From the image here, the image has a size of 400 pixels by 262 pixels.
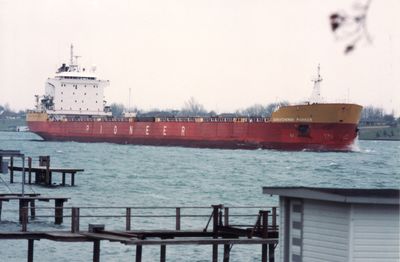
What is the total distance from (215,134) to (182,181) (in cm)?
3341

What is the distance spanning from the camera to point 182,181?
65.6 metres

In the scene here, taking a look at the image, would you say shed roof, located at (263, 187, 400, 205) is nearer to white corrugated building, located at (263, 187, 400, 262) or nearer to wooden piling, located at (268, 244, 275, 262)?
white corrugated building, located at (263, 187, 400, 262)

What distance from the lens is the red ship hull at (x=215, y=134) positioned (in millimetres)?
91500

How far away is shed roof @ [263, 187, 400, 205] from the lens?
1417cm

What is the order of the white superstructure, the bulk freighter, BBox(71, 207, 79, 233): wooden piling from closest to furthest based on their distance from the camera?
BBox(71, 207, 79, 233): wooden piling → the bulk freighter → the white superstructure

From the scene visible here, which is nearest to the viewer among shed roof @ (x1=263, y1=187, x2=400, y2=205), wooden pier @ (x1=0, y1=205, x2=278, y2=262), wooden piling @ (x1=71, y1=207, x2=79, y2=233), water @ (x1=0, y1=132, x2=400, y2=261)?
shed roof @ (x1=263, y1=187, x2=400, y2=205)

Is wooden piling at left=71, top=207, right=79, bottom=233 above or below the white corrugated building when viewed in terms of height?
below

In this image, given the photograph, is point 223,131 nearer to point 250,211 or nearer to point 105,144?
point 105,144

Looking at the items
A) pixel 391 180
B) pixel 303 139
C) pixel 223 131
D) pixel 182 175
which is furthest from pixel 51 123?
pixel 391 180

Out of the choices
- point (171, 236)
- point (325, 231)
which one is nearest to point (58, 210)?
point (171, 236)

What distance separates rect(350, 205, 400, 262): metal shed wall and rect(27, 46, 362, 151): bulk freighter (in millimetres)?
76174

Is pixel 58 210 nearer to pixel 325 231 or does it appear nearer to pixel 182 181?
pixel 325 231

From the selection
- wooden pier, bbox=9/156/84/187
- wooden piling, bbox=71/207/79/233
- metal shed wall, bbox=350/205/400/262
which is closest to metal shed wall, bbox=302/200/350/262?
metal shed wall, bbox=350/205/400/262

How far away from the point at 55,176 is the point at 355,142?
118ft
